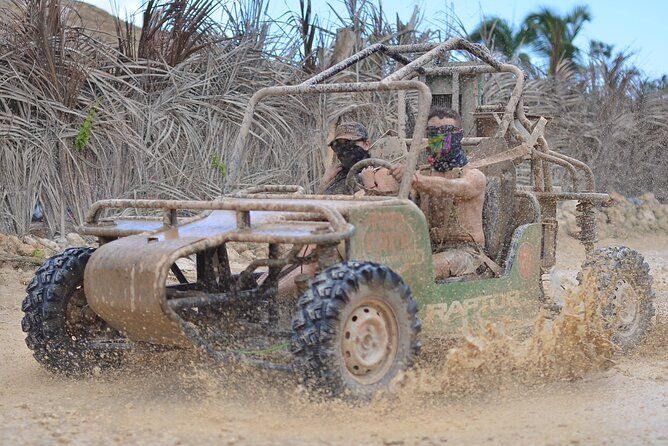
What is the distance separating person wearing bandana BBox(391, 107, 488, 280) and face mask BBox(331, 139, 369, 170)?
20.0 inches

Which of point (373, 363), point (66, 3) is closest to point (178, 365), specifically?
point (373, 363)

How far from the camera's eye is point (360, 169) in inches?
252

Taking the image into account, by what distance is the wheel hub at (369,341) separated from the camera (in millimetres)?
5078

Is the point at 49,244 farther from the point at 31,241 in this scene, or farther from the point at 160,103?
the point at 160,103

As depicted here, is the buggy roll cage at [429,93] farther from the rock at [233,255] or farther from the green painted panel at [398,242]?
the rock at [233,255]

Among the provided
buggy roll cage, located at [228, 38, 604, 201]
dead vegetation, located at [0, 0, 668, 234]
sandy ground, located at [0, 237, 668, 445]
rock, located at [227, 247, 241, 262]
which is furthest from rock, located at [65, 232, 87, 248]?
sandy ground, located at [0, 237, 668, 445]

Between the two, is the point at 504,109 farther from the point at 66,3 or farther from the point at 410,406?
the point at 66,3

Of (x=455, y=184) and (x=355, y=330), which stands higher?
(x=455, y=184)

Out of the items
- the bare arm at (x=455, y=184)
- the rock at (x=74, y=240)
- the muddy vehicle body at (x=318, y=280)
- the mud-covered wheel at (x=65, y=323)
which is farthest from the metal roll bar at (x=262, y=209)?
the rock at (x=74, y=240)

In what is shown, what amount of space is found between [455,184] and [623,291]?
1866 millimetres

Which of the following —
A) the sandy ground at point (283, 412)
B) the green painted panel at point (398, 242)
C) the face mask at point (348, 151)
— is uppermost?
the face mask at point (348, 151)

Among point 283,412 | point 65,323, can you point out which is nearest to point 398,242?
point 283,412

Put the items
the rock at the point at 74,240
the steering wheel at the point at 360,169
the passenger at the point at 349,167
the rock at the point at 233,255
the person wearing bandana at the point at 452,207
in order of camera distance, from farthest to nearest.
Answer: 1. the rock at the point at 233,255
2. the rock at the point at 74,240
3. the passenger at the point at 349,167
4. the person wearing bandana at the point at 452,207
5. the steering wheel at the point at 360,169

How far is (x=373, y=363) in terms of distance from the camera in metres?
5.20
